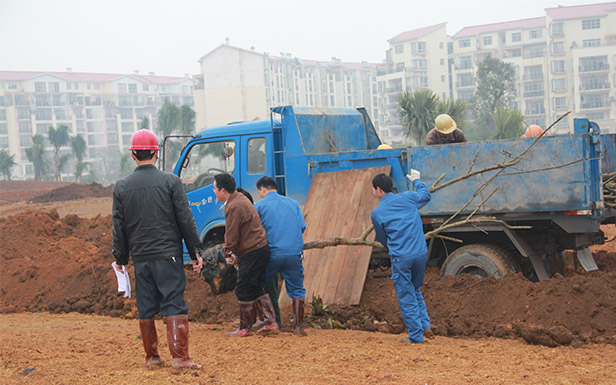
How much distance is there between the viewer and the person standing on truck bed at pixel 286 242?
21.8 feet

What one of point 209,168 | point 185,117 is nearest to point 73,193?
point 185,117

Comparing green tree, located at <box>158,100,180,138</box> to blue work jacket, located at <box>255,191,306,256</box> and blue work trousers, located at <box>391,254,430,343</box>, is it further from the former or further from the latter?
blue work trousers, located at <box>391,254,430,343</box>

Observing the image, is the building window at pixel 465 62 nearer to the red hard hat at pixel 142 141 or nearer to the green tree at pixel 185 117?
the green tree at pixel 185 117

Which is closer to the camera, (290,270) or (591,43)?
(290,270)

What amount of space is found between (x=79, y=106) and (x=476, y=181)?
103998 millimetres

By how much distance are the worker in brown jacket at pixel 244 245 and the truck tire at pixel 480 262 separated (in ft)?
8.62

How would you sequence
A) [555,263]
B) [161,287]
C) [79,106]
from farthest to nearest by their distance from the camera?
[79,106] < [555,263] < [161,287]

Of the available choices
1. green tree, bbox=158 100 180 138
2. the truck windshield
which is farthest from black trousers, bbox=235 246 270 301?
green tree, bbox=158 100 180 138

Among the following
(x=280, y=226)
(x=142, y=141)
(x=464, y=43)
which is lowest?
(x=280, y=226)

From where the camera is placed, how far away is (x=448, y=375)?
15.8ft

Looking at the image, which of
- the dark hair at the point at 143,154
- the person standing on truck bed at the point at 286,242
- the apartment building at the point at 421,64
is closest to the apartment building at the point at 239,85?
the apartment building at the point at 421,64

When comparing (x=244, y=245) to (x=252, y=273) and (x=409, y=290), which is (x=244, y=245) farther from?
(x=409, y=290)

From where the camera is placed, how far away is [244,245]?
21.2ft

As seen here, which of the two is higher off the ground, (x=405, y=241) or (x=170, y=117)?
(x=170, y=117)
